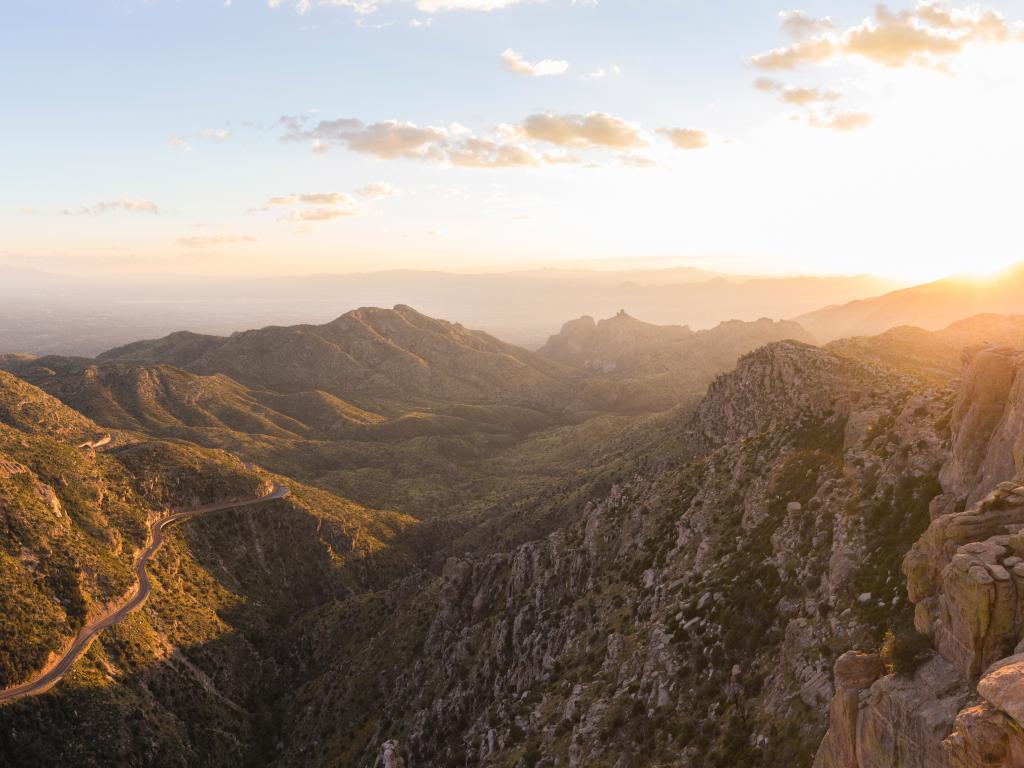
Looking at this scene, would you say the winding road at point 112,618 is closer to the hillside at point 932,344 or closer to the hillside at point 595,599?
the hillside at point 595,599

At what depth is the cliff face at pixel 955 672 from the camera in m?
17.2

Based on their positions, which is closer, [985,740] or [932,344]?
[985,740]

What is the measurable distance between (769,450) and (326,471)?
15583cm

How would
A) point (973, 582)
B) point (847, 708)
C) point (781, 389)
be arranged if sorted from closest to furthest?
point (973, 582) → point (847, 708) → point (781, 389)

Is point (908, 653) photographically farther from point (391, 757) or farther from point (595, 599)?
point (391, 757)

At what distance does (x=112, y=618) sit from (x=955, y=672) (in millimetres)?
102043

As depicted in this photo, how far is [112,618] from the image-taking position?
84562mm

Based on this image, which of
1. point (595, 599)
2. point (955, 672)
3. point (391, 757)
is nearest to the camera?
point (955, 672)

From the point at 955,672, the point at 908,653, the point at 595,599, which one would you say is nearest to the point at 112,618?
the point at 595,599

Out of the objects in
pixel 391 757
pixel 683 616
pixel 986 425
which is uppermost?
pixel 986 425

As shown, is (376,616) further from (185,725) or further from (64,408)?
Result: (64,408)

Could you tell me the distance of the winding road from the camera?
6919 centimetres

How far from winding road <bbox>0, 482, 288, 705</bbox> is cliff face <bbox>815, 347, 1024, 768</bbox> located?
87114 millimetres

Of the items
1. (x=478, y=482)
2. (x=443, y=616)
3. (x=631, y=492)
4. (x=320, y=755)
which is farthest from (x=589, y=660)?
(x=478, y=482)
